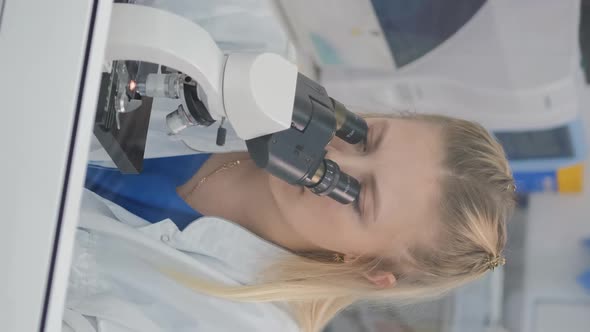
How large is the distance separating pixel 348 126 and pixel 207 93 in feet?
0.99

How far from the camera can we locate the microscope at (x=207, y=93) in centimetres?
57

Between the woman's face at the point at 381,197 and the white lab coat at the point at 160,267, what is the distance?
112mm

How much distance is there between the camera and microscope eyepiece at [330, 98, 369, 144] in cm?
84

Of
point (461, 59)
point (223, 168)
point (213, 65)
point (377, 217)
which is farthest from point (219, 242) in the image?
point (461, 59)

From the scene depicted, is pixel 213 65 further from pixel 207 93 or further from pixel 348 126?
pixel 348 126

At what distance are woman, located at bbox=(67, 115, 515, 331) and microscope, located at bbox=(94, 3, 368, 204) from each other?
20 cm

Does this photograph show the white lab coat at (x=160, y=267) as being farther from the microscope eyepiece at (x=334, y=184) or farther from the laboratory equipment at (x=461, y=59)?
the laboratory equipment at (x=461, y=59)

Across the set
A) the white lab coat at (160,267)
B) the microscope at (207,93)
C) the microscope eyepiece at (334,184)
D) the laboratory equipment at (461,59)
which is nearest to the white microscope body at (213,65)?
the microscope at (207,93)

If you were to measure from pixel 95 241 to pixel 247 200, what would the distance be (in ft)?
0.88

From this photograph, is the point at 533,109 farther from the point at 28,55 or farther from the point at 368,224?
the point at 28,55

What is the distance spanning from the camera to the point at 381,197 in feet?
3.20

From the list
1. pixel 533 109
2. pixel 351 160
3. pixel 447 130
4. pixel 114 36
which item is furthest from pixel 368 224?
pixel 533 109

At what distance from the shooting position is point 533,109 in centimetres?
→ 170

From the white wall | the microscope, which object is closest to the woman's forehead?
the microscope
